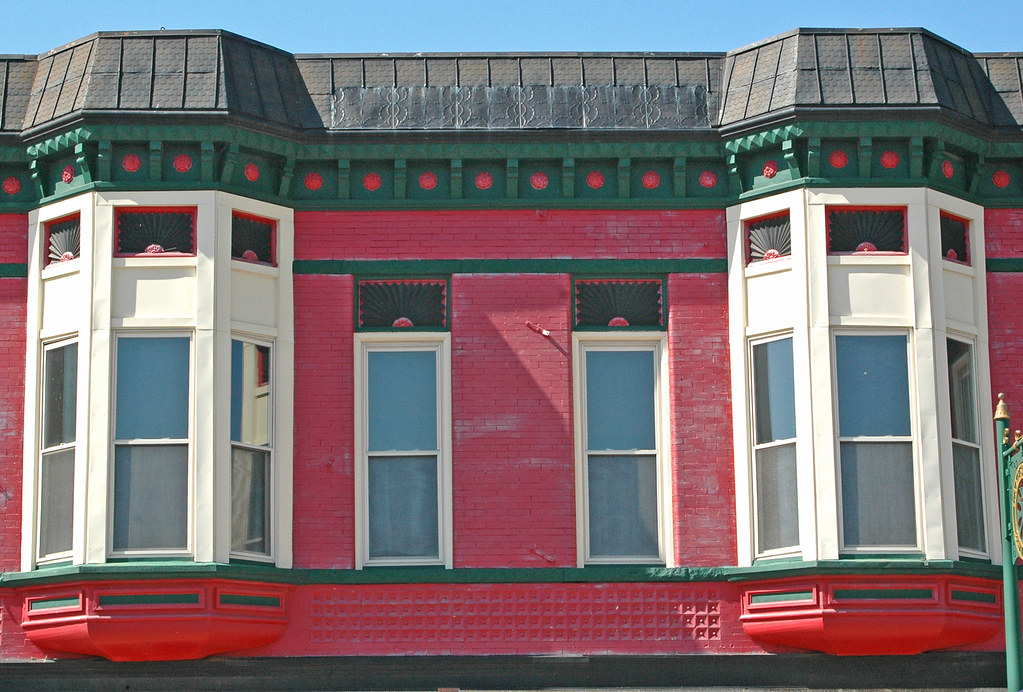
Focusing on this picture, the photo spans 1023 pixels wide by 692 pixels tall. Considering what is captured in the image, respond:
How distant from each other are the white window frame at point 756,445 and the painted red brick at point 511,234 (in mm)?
1144

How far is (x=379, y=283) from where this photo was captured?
20312 millimetres

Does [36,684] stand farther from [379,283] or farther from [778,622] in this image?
[778,622]

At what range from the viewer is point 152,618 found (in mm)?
18484

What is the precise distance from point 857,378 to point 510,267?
3.70 meters

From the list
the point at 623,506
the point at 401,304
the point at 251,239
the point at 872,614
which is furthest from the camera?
the point at 401,304

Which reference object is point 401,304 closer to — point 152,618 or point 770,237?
point 770,237

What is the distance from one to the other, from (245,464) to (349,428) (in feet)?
3.68

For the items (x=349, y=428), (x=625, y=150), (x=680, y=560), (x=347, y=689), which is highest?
(x=625, y=150)

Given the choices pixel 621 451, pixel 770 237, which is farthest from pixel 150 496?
pixel 770 237

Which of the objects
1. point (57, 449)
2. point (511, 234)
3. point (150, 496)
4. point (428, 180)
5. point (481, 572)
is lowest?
point (481, 572)

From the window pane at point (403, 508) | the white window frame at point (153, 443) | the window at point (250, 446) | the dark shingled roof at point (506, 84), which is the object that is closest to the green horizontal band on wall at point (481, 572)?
the white window frame at point (153, 443)

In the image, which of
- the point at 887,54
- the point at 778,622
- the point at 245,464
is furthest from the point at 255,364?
the point at 887,54

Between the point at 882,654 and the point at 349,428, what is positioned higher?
the point at 349,428

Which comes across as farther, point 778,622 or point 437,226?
point 437,226
